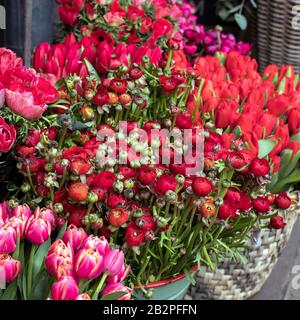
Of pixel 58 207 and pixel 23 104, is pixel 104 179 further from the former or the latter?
pixel 23 104

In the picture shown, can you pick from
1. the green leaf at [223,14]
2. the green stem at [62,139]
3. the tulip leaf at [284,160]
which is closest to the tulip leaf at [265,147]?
the tulip leaf at [284,160]

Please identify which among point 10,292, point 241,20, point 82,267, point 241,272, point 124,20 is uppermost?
point 124,20

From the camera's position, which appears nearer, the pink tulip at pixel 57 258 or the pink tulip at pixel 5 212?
the pink tulip at pixel 57 258

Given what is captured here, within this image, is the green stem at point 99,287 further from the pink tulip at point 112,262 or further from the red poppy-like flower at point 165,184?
the red poppy-like flower at point 165,184

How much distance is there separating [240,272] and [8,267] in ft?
2.59

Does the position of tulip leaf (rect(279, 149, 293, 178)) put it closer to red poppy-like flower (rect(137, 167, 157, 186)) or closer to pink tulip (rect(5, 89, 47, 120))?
red poppy-like flower (rect(137, 167, 157, 186))

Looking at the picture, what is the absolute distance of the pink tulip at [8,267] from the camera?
36.5 inches

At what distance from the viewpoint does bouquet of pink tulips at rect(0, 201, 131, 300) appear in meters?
0.91

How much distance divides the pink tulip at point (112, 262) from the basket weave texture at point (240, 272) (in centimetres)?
58

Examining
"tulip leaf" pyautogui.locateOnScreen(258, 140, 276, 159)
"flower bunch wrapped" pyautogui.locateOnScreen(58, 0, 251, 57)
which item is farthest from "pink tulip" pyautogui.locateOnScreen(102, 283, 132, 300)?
"flower bunch wrapped" pyautogui.locateOnScreen(58, 0, 251, 57)

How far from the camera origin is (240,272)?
1554 mm

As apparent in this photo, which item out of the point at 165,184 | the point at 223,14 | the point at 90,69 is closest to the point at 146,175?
the point at 165,184

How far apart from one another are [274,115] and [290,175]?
16cm

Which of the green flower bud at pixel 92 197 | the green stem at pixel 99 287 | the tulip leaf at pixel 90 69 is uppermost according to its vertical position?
the tulip leaf at pixel 90 69
